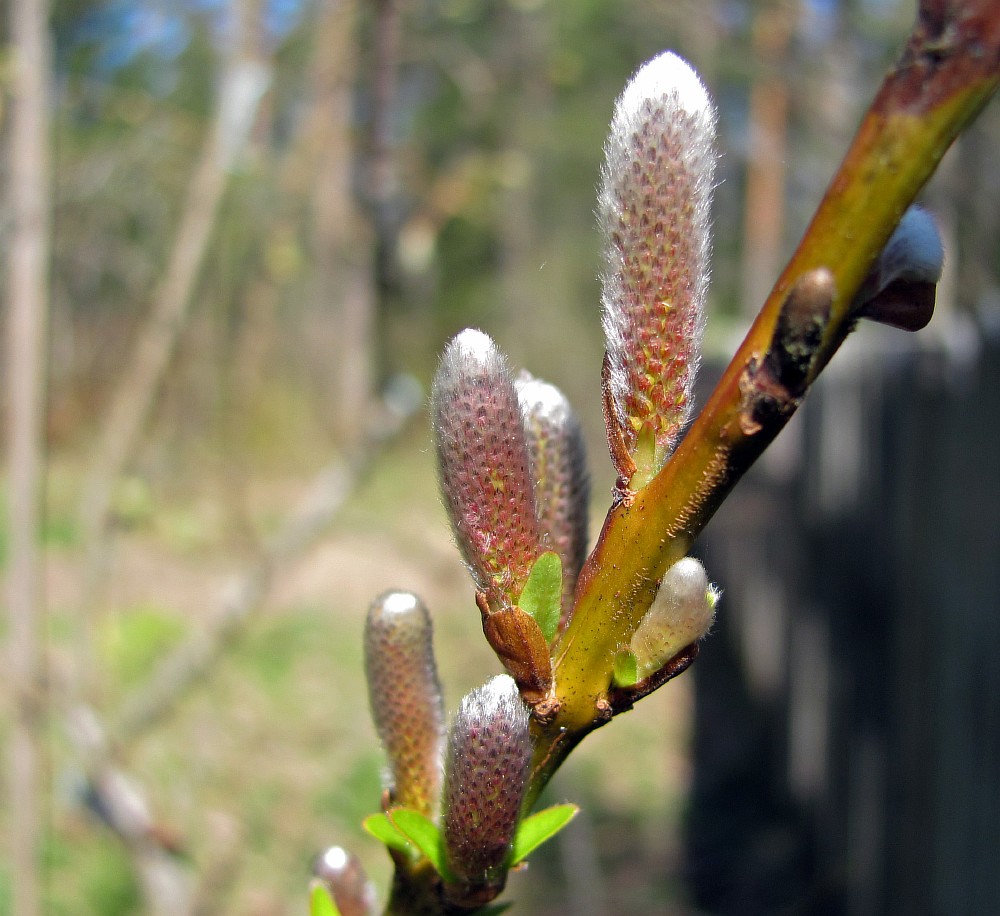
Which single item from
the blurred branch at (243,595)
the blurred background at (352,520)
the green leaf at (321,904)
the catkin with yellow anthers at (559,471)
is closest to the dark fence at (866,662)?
the blurred background at (352,520)

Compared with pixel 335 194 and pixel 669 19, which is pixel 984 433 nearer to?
pixel 669 19

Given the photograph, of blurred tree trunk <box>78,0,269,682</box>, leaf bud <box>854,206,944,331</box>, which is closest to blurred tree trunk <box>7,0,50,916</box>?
blurred tree trunk <box>78,0,269,682</box>

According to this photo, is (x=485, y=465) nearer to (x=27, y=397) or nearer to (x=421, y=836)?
(x=421, y=836)

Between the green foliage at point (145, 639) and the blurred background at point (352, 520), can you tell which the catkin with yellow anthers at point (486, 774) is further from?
the green foliage at point (145, 639)

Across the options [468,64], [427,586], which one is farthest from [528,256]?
[468,64]

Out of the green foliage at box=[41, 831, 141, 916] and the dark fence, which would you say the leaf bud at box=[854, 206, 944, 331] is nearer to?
the dark fence

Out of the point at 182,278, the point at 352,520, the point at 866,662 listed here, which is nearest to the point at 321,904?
the point at 182,278
